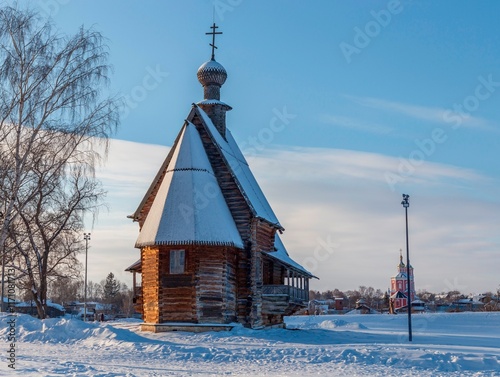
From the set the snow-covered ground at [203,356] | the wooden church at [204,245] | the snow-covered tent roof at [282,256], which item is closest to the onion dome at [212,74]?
the wooden church at [204,245]

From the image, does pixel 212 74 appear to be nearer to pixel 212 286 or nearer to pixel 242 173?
pixel 242 173

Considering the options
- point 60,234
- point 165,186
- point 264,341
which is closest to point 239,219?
point 165,186

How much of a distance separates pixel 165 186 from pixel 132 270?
6.95 m

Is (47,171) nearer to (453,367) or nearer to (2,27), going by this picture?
(2,27)

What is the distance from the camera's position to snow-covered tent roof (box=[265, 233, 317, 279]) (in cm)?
3073

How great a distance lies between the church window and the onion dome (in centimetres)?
1175

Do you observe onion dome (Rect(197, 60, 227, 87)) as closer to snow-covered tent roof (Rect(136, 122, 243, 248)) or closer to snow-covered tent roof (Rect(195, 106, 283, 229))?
snow-covered tent roof (Rect(195, 106, 283, 229))

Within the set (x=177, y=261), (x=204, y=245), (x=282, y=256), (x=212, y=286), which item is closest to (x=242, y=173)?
(x=282, y=256)

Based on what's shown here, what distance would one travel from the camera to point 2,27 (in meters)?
21.2

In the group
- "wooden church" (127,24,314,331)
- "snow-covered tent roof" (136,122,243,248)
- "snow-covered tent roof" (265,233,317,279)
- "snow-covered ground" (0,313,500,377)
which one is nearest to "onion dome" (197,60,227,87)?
"wooden church" (127,24,314,331)

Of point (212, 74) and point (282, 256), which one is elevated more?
point (212, 74)

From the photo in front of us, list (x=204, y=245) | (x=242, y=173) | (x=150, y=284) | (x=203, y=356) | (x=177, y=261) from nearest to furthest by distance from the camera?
(x=203, y=356), (x=204, y=245), (x=177, y=261), (x=150, y=284), (x=242, y=173)

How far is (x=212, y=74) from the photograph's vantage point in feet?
114

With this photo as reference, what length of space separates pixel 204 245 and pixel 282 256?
805cm
